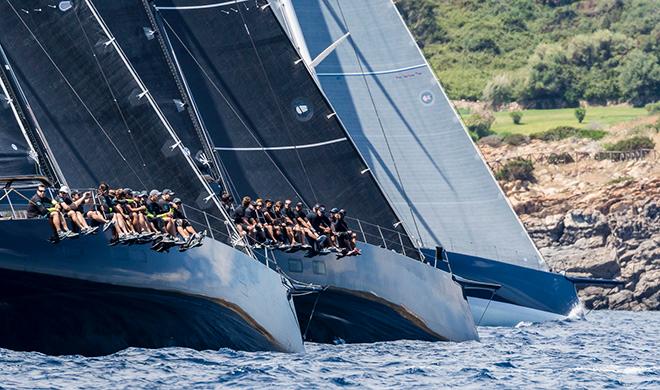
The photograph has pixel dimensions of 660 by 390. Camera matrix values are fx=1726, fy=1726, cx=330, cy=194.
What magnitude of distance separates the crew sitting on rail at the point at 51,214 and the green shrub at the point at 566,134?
169 ft

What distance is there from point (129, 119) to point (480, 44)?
71.4m

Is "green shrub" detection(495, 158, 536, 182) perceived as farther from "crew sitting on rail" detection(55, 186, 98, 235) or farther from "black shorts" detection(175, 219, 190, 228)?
"crew sitting on rail" detection(55, 186, 98, 235)

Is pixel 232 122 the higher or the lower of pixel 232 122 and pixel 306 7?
the lower

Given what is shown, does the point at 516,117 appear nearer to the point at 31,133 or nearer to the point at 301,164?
the point at 301,164

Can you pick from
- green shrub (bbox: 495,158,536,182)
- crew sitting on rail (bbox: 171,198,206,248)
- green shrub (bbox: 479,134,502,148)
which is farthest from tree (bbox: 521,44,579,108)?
crew sitting on rail (bbox: 171,198,206,248)

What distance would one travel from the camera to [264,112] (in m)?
32.1

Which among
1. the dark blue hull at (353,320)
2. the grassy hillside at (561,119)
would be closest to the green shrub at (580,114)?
the grassy hillside at (561,119)

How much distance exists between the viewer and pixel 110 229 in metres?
23.0

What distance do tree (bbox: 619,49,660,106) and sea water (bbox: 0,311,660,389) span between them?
5334cm

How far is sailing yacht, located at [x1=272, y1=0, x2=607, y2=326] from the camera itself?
3984 centimetres

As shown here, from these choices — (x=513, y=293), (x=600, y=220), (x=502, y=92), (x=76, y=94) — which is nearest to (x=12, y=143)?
(x=76, y=94)

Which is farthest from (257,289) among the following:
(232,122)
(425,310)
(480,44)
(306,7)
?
(480,44)

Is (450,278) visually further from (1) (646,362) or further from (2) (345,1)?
(2) (345,1)

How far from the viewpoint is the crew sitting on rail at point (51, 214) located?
73.5 feet
